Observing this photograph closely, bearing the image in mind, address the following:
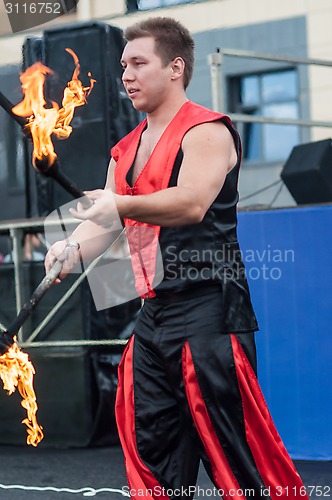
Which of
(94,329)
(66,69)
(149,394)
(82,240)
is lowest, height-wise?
(94,329)

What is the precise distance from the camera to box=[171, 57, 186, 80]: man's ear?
2.69 metres

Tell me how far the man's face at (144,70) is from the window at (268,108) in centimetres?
931

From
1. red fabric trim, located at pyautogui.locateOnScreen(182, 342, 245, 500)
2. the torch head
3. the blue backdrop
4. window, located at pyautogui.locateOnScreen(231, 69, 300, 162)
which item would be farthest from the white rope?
window, located at pyautogui.locateOnScreen(231, 69, 300, 162)

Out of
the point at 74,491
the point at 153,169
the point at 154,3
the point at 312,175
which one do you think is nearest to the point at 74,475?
the point at 74,491

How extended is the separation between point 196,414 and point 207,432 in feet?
0.21

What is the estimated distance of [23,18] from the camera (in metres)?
13.3

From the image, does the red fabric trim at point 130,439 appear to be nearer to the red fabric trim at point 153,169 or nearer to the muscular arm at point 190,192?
the red fabric trim at point 153,169

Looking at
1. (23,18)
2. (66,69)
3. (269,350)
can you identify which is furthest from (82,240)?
(23,18)

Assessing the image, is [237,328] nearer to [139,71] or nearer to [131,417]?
[131,417]

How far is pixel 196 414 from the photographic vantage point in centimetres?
267

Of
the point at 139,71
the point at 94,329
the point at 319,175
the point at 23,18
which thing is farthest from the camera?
the point at 23,18

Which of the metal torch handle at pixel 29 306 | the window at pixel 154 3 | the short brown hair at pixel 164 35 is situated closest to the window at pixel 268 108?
the window at pixel 154 3

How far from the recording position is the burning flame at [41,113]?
225 cm

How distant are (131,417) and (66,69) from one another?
384 centimetres
